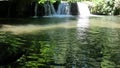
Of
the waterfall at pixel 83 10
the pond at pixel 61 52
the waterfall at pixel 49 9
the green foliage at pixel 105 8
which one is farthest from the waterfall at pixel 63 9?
the pond at pixel 61 52

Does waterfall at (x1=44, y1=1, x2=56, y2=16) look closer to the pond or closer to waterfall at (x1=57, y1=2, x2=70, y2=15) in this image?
waterfall at (x1=57, y1=2, x2=70, y2=15)

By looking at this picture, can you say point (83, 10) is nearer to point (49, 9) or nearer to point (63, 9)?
point (63, 9)

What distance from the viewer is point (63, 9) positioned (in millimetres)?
40562

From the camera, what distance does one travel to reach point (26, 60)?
497 inches

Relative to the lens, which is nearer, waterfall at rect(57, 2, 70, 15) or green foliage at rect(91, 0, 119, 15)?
waterfall at rect(57, 2, 70, 15)

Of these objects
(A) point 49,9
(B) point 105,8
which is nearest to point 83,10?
(B) point 105,8

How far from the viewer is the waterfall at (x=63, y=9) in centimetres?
4022

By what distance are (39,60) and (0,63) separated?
87.1 inches

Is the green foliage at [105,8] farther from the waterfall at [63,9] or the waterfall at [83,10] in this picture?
the waterfall at [63,9]

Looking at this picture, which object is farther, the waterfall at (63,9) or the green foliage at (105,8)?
the green foliage at (105,8)

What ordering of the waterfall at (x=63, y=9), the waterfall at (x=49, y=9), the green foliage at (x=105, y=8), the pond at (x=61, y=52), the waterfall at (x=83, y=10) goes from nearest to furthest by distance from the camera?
the pond at (x=61, y=52) → the waterfall at (x=49, y=9) → the waterfall at (x=63, y=9) → the green foliage at (x=105, y=8) → the waterfall at (x=83, y=10)

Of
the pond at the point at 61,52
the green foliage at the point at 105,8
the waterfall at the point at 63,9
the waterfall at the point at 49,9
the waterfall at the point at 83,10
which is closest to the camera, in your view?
the pond at the point at 61,52

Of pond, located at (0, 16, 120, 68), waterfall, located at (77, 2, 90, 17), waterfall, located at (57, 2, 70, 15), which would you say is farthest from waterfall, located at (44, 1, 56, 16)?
pond, located at (0, 16, 120, 68)

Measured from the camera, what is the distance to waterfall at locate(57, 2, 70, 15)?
4022 cm
